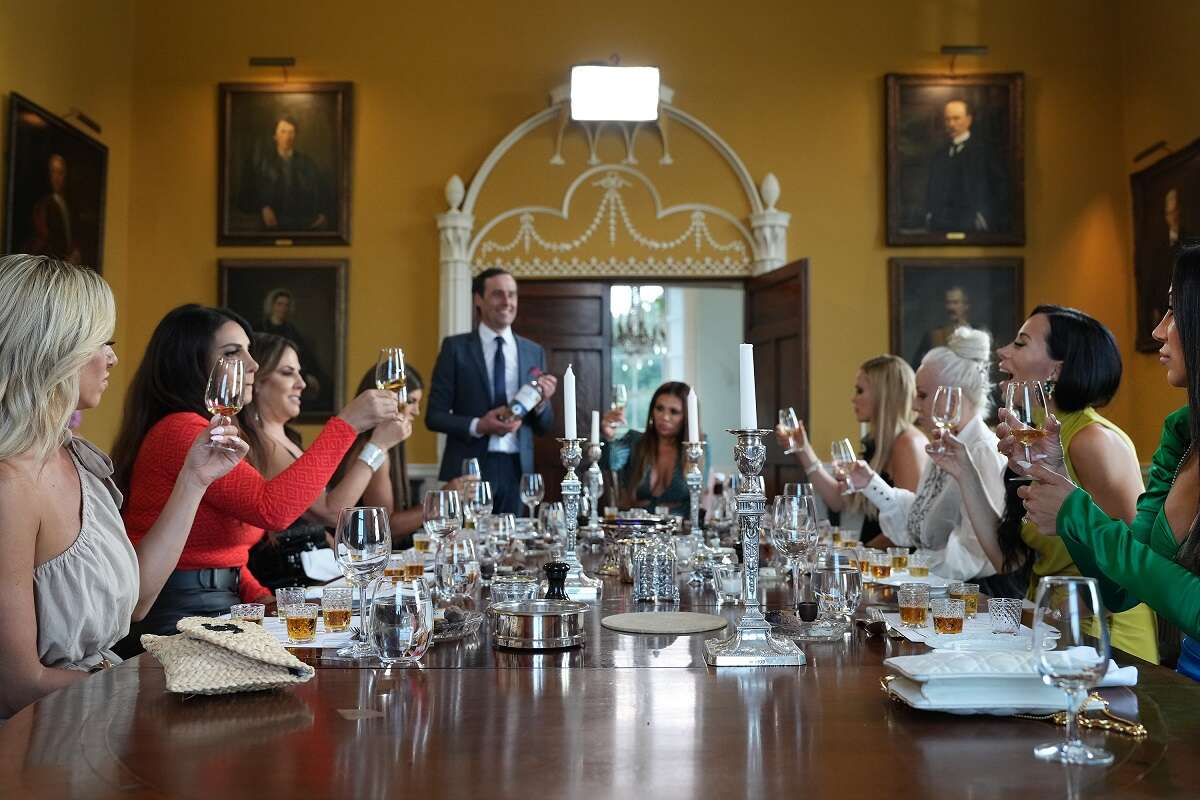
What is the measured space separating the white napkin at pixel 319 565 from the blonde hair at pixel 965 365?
2233mm

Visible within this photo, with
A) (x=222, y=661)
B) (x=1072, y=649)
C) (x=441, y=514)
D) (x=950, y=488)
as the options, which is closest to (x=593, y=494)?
(x=950, y=488)

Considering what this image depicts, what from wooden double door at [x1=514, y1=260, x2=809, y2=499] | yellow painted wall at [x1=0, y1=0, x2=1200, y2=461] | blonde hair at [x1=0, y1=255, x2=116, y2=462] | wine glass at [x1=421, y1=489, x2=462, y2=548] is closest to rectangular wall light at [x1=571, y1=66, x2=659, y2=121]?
yellow painted wall at [x1=0, y1=0, x2=1200, y2=461]

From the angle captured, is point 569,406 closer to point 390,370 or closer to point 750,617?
point 390,370

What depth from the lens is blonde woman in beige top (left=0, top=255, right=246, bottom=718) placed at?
1889 millimetres

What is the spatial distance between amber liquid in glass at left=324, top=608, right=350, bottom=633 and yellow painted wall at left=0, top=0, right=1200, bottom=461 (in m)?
5.71

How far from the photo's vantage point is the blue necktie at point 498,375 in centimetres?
619

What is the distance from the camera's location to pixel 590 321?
25.3 feet

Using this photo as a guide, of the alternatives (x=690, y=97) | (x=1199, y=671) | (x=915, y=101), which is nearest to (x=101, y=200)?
(x=690, y=97)

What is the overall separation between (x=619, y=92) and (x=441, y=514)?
520 centimetres

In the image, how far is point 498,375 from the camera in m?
6.19

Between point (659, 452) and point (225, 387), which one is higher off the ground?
point (225, 387)

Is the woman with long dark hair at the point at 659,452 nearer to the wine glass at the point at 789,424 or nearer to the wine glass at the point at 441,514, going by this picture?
the wine glass at the point at 789,424

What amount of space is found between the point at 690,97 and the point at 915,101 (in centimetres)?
158

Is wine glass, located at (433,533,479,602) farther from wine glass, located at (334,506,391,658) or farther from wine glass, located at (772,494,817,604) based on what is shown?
wine glass, located at (772,494,817,604)
